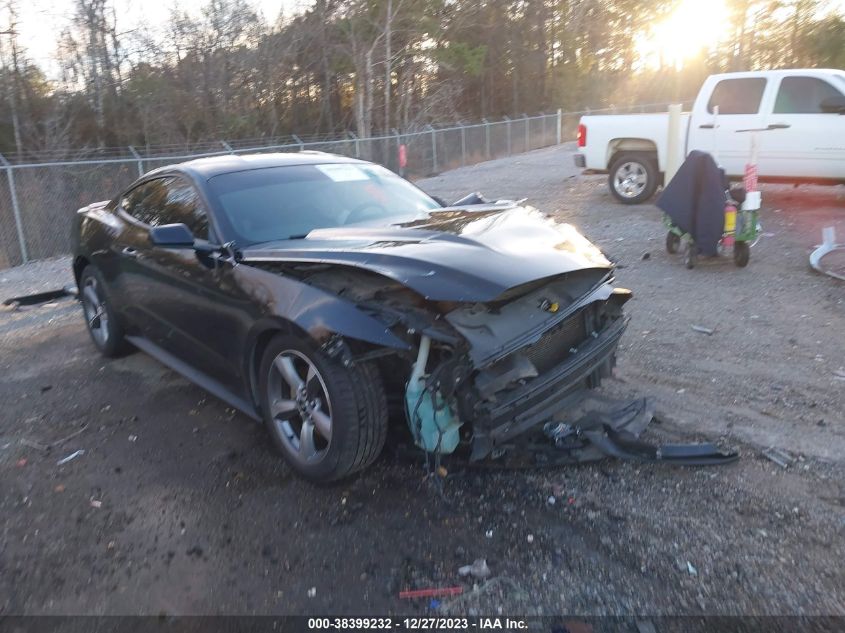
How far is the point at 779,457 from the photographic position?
3.61m

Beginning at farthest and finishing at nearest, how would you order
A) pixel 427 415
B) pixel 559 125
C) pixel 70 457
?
pixel 559 125
pixel 70 457
pixel 427 415

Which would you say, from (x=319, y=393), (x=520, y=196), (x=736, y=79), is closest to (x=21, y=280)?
(x=319, y=393)

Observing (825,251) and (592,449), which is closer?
(592,449)

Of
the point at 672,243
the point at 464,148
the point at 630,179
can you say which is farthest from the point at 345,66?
the point at 672,243

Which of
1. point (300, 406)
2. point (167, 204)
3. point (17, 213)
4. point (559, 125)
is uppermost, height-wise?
point (167, 204)

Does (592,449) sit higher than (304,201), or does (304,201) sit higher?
(304,201)

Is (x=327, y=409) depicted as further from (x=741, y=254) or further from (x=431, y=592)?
(x=741, y=254)

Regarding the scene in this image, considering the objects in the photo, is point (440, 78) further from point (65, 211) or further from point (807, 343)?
point (807, 343)

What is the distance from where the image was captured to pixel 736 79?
11320mm

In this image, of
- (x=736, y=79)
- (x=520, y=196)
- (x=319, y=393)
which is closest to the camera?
(x=319, y=393)

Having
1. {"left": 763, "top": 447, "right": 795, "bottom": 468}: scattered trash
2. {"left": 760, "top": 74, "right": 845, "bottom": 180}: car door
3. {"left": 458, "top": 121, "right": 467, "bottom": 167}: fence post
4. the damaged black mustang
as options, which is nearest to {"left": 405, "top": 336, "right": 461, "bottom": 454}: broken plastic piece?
the damaged black mustang

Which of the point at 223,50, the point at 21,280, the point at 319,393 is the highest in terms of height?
the point at 223,50

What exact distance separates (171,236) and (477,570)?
8.45 feet

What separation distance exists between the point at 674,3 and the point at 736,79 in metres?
35.1
